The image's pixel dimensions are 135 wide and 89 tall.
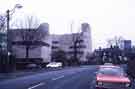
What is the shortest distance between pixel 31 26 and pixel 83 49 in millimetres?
58767

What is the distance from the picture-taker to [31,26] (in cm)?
9694

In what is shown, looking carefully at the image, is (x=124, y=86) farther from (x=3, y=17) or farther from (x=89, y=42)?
(x=89, y=42)

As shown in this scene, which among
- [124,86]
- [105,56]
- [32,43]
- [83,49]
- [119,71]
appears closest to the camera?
[124,86]

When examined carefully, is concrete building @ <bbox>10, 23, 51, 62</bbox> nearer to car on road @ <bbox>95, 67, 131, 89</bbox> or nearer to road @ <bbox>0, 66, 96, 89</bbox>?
road @ <bbox>0, 66, 96, 89</bbox>

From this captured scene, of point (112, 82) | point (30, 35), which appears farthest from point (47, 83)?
point (30, 35)

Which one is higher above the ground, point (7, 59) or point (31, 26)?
point (31, 26)

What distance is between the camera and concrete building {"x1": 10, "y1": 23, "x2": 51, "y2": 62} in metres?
93.9

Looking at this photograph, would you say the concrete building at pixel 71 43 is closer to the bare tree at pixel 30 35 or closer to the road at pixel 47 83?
the bare tree at pixel 30 35

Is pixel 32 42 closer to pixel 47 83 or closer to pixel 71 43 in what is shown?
pixel 71 43

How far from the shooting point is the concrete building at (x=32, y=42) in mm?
93938

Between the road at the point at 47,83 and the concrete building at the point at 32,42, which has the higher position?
the concrete building at the point at 32,42

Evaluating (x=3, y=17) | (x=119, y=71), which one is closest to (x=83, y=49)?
(x=3, y=17)

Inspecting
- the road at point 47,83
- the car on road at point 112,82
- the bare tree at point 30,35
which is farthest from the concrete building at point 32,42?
the car on road at point 112,82

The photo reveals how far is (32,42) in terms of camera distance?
9375 cm
